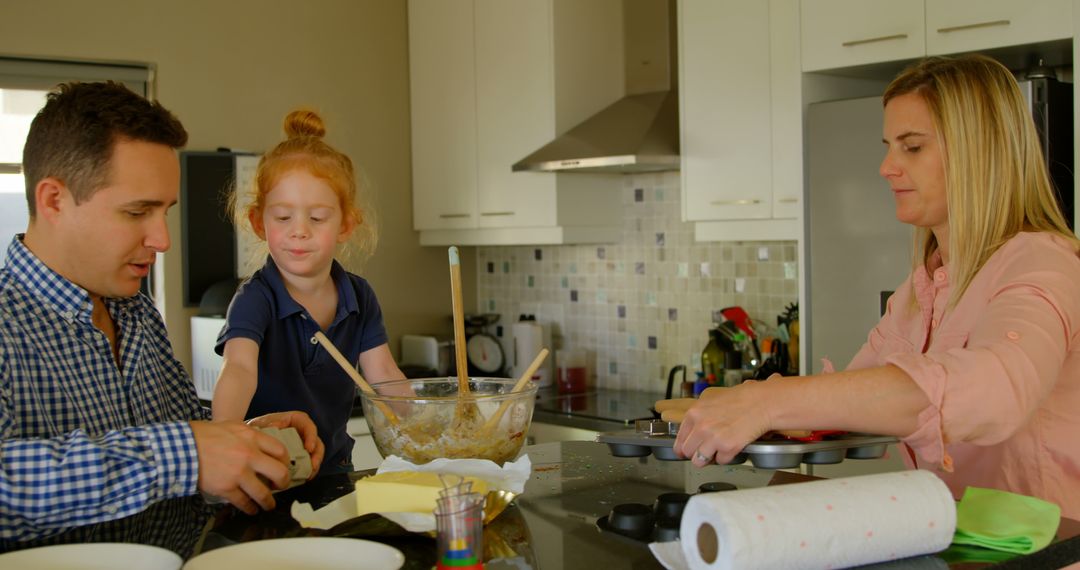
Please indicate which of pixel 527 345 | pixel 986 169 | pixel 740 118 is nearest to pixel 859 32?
pixel 740 118

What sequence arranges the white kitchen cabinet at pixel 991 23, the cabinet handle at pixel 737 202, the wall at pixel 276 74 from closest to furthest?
1. the white kitchen cabinet at pixel 991 23
2. the cabinet handle at pixel 737 202
3. the wall at pixel 276 74

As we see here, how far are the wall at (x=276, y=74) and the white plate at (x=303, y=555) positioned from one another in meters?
2.53

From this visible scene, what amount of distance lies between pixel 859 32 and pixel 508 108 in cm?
141

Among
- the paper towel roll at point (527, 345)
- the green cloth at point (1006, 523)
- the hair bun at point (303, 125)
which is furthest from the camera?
the paper towel roll at point (527, 345)

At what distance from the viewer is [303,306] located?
2184 mm

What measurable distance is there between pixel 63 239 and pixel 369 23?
9.19ft

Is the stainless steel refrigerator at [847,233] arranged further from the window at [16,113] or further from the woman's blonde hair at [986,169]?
the window at [16,113]

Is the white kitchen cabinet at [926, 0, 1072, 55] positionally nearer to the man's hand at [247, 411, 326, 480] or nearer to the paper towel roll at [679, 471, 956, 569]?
the paper towel roll at [679, 471, 956, 569]

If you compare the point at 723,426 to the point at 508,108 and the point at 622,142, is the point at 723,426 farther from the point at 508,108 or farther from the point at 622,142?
the point at 508,108

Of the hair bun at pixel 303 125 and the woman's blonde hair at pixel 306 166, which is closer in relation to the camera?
the woman's blonde hair at pixel 306 166

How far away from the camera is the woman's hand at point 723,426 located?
132 cm

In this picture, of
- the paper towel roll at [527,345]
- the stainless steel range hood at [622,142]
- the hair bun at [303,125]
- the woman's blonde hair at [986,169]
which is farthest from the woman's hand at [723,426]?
the paper towel roll at [527,345]

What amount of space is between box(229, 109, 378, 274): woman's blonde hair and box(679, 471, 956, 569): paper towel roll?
1258 millimetres

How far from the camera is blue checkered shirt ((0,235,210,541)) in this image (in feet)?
4.29
